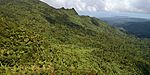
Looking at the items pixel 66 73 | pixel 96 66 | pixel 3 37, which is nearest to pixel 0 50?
pixel 3 37

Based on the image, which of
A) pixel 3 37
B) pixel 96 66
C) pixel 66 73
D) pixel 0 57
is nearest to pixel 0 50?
pixel 0 57

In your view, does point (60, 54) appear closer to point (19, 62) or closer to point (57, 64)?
point (57, 64)

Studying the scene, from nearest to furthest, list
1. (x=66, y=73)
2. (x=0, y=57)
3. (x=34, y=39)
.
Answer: (x=0, y=57) < (x=66, y=73) < (x=34, y=39)

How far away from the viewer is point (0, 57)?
129 meters

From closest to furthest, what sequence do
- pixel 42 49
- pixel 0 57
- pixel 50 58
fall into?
pixel 0 57 < pixel 50 58 < pixel 42 49

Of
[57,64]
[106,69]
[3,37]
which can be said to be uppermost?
[3,37]

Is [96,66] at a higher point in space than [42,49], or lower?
lower

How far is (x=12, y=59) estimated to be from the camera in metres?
132

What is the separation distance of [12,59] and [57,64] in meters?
26.0

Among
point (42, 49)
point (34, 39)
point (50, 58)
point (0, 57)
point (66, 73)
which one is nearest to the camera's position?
point (0, 57)

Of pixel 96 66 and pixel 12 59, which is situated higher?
pixel 12 59

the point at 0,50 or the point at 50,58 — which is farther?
the point at 50,58

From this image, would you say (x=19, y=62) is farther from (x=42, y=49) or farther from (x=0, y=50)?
(x=42, y=49)

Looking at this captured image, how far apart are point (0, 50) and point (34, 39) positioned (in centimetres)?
4254
